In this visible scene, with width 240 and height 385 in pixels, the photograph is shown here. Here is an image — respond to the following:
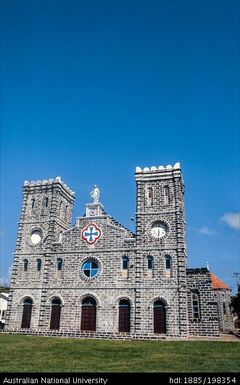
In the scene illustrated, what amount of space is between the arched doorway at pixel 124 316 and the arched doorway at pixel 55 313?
6.01 m

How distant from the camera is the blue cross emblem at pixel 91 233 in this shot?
108ft

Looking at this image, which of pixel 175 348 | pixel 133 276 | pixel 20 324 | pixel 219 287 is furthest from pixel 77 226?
pixel 219 287

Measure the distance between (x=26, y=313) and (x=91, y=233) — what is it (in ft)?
32.5

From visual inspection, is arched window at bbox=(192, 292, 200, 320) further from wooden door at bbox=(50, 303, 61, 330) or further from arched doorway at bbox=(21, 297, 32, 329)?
arched doorway at bbox=(21, 297, 32, 329)

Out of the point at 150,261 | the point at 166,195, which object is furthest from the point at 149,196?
the point at 150,261

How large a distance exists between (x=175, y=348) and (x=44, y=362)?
338 inches

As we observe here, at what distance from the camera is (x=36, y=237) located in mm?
35625

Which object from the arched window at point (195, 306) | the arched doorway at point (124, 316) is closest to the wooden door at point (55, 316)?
the arched doorway at point (124, 316)

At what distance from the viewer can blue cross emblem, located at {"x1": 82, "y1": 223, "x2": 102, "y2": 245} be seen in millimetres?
32906

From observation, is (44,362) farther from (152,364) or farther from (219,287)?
(219,287)

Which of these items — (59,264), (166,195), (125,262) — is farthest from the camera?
(59,264)

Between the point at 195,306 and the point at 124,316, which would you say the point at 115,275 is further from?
the point at 195,306

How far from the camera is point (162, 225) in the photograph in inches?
1238

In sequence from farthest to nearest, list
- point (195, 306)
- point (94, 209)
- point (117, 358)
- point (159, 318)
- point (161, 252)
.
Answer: point (94, 209)
point (161, 252)
point (195, 306)
point (159, 318)
point (117, 358)
